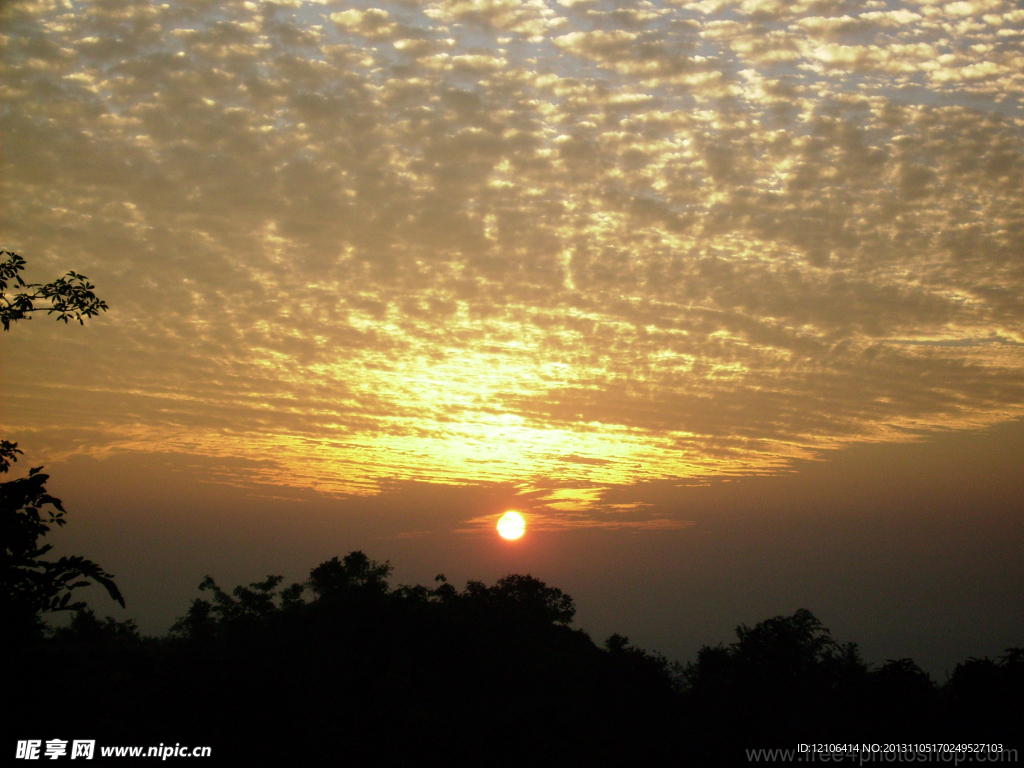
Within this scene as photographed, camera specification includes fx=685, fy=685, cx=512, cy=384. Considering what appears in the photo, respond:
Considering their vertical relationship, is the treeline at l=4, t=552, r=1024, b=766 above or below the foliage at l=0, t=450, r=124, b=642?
below

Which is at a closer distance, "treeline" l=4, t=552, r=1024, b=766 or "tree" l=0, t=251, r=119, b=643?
"tree" l=0, t=251, r=119, b=643

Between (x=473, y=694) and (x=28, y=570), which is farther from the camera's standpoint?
(x=473, y=694)

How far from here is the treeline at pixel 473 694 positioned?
899 inches

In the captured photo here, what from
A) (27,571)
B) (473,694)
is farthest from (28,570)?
(473,694)

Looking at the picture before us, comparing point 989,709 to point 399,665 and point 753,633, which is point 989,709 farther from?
point 399,665

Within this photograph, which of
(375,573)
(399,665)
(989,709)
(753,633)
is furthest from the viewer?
(375,573)

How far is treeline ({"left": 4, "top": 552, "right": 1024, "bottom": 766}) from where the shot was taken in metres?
22.8

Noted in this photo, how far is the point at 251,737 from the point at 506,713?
48.7 ft

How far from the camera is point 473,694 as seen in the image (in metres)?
43.1

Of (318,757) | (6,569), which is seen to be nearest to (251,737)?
(318,757)

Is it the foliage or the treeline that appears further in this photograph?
the treeline

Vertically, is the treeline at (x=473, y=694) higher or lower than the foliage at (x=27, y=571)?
lower

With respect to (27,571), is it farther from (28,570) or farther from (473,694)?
(473,694)

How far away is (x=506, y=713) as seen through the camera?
127ft
